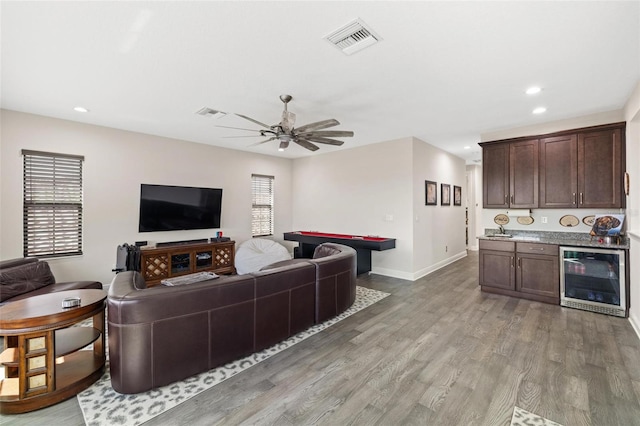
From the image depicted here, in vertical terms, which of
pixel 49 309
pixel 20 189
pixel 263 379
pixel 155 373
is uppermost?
pixel 20 189

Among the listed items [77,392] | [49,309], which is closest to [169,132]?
[49,309]

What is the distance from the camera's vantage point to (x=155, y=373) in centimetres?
212

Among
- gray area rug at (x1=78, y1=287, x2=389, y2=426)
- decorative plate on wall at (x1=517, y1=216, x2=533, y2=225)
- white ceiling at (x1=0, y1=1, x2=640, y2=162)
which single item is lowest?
gray area rug at (x1=78, y1=287, x2=389, y2=426)

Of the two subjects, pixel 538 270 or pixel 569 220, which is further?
pixel 569 220

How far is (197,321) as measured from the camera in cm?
227

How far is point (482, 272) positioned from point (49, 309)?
17.7 ft

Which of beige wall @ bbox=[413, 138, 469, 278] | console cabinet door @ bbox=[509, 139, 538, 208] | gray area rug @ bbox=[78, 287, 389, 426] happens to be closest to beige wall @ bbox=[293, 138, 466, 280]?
beige wall @ bbox=[413, 138, 469, 278]

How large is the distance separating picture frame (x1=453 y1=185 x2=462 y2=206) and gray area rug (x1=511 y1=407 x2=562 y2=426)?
571cm

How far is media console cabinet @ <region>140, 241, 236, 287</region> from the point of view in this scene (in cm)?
475

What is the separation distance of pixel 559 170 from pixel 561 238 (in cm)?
106

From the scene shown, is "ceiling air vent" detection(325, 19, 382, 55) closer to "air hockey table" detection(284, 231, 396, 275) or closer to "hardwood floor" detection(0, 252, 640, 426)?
"hardwood floor" detection(0, 252, 640, 426)

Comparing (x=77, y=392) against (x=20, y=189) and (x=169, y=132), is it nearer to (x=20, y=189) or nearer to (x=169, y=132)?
(x=20, y=189)

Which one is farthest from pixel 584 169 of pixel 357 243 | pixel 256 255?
pixel 256 255

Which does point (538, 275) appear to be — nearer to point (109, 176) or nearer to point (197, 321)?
point (197, 321)
